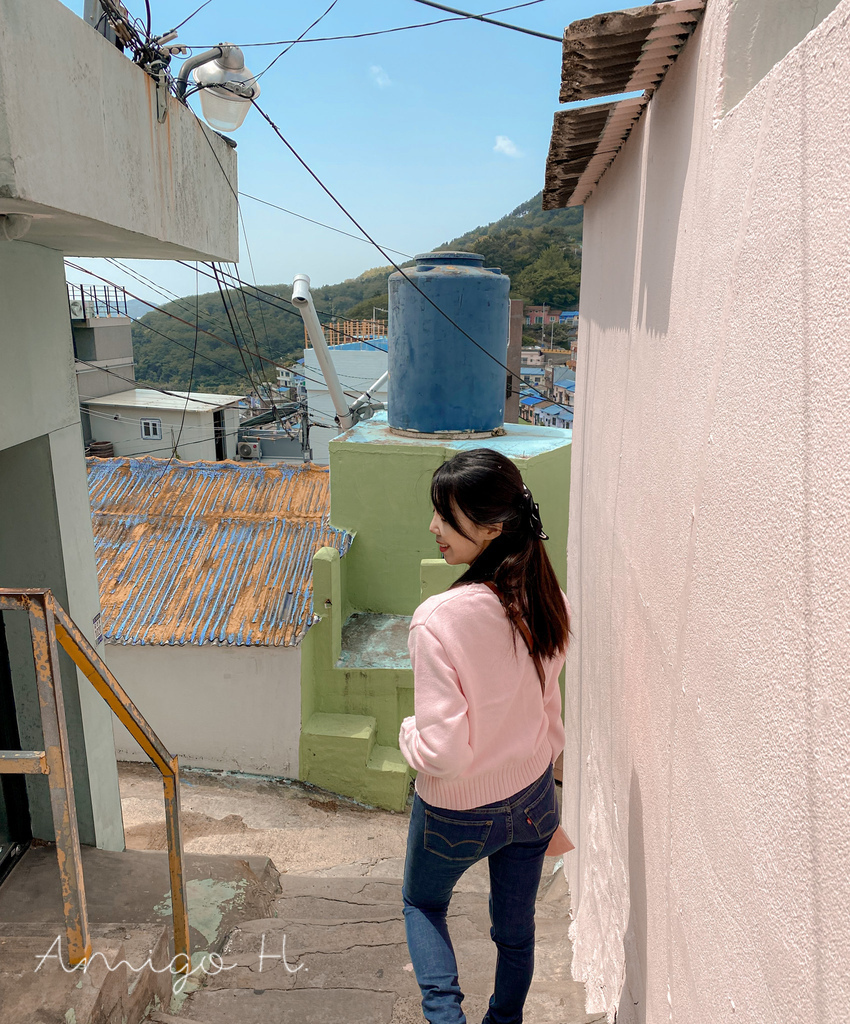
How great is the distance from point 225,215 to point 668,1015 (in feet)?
15.7

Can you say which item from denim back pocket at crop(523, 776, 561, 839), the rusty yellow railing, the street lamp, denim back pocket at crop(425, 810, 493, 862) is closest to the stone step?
the rusty yellow railing

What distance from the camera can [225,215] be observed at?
496 centimetres

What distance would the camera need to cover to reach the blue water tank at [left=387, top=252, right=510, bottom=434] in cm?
998

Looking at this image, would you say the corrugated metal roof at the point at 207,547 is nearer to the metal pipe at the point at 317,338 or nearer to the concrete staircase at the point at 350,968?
the metal pipe at the point at 317,338

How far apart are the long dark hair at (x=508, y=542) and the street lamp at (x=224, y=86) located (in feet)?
11.8

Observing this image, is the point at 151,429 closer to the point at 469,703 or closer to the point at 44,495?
the point at 44,495

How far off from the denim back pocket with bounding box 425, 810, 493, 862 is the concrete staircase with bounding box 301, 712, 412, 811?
287 inches

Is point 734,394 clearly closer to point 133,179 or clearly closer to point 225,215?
point 133,179

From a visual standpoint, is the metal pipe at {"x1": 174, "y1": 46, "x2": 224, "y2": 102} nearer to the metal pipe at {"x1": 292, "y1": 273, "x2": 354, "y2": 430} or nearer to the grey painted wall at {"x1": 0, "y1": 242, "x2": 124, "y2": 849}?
the grey painted wall at {"x1": 0, "y1": 242, "x2": 124, "y2": 849}

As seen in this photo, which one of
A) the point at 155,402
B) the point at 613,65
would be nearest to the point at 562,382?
the point at 155,402

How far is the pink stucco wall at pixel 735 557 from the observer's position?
1.05m

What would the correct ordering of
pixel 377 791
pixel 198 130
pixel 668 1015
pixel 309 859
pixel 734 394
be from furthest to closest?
pixel 377 791
pixel 309 859
pixel 198 130
pixel 668 1015
pixel 734 394

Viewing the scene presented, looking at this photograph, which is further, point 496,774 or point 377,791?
point 377,791

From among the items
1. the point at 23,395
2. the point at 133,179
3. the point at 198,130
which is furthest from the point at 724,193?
the point at 198,130
